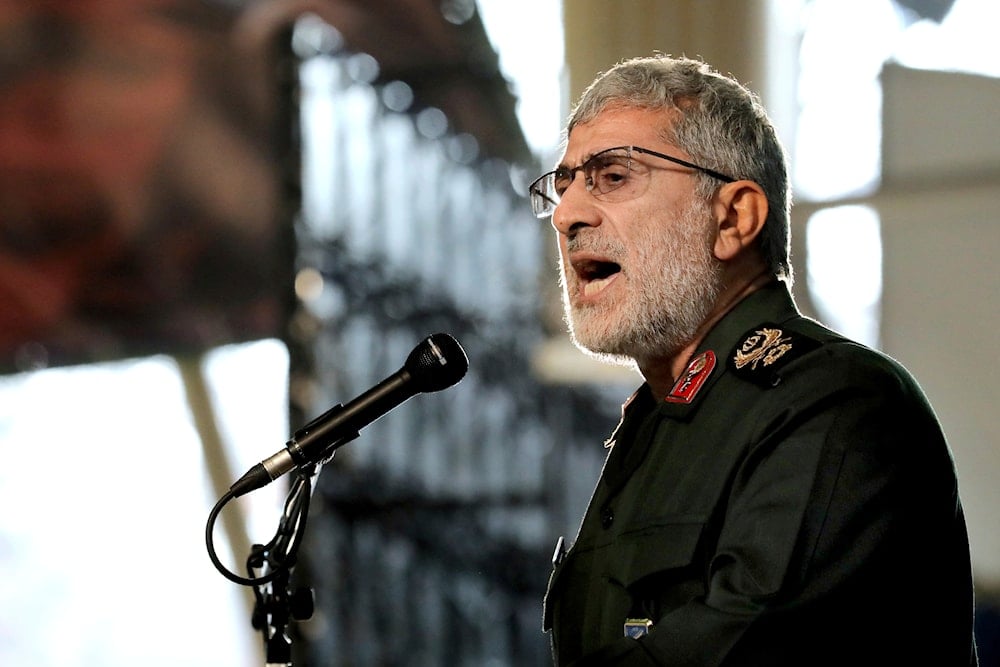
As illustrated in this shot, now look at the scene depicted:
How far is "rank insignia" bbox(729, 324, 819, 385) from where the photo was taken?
1191 mm

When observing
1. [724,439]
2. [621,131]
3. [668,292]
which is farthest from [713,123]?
[724,439]

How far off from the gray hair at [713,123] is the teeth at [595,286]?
17 centimetres

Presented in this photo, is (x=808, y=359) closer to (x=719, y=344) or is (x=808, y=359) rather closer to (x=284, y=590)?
(x=719, y=344)

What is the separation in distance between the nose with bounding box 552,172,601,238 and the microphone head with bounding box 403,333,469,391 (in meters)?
0.30

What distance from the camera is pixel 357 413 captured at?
1.19m

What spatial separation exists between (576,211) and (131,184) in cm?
259

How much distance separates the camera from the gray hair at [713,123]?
4.65 ft

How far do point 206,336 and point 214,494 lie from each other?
0.52 metres

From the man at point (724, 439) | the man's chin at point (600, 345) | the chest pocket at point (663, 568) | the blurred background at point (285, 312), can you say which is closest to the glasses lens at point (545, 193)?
the man at point (724, 439)

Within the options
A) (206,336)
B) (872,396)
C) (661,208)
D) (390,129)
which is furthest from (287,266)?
(872,396)

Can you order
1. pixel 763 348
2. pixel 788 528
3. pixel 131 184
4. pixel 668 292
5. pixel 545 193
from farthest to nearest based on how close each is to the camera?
pixel 131 184, pixel 545 193, pixel 668 292, pixel 763 348, pixel 788 528

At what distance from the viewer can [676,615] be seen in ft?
3.40

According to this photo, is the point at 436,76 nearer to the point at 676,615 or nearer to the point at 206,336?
the point at 206,336

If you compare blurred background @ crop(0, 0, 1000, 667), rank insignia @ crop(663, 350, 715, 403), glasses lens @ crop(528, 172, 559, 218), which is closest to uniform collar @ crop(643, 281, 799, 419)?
rank insignia @ crop(663, 350, 715, 403)
